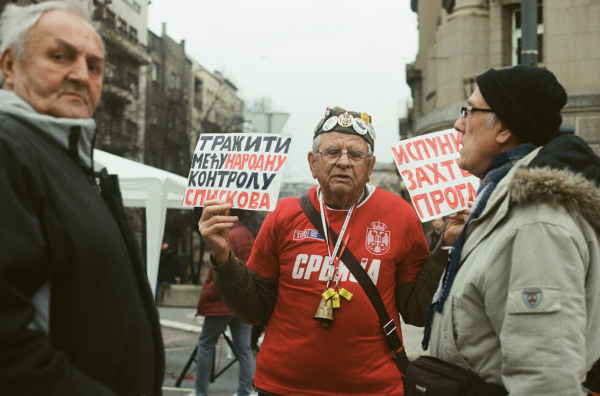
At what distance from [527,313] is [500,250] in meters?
0.22

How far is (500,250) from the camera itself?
1952mm

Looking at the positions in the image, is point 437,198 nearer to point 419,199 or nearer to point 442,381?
point 419,199

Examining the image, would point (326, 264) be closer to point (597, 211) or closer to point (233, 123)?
point (597, 211)

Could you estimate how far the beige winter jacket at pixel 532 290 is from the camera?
5.84ft

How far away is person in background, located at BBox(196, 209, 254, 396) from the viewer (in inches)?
256

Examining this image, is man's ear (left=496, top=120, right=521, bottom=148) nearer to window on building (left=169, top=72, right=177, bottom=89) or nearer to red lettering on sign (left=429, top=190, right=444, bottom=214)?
red lettering on sign (left=429, top=190, right=444, bottom=214)

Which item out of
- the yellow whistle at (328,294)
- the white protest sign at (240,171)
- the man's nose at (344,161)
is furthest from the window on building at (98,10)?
the yellow whistle at (328,294)

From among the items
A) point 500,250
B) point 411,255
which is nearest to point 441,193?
point 411,255

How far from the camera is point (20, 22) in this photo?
5.63 feet

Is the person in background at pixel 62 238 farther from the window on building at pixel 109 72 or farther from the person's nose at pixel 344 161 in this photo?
the window on building at pixel 109 72

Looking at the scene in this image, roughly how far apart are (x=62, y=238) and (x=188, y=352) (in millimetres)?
9045

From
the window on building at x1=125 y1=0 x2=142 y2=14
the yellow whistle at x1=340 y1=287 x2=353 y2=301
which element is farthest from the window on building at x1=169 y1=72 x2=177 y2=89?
the yellow whistle at x1=340 y1=287 x2=353 y2=301

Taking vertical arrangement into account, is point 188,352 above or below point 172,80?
below

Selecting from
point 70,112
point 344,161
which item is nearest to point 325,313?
point 344,161
